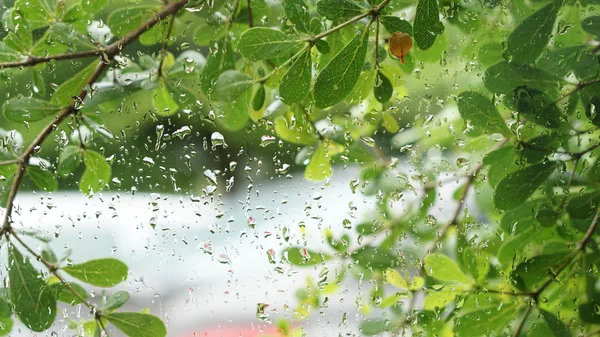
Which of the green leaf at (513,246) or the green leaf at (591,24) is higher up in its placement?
the green leaf at (591,24)

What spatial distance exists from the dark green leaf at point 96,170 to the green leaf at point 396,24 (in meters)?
0.21

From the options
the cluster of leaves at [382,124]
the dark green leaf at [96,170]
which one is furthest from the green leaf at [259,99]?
the dark green leaf at [96,170]

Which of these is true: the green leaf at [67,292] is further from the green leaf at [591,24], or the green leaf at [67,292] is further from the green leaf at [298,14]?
the green leaf at [591,24]

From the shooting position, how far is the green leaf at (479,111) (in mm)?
463

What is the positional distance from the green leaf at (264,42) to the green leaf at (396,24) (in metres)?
0.06

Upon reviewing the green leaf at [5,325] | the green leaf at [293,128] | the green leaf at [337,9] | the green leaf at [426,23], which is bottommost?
the green leaf at [5,325]

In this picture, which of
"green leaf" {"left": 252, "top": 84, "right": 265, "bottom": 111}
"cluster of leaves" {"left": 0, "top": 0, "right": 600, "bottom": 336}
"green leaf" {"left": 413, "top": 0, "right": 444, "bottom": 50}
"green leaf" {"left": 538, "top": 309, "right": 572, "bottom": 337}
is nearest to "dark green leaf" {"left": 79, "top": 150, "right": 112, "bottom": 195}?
"cluster of leaves" {"left": 0, "top": 0, "right": 600, "bottom": 336}

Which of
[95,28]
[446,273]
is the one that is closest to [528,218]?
[446,273]

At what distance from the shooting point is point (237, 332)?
1.51 ft

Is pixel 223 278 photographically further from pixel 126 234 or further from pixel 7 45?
pixel 7 45

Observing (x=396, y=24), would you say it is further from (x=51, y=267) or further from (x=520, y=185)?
(x=51, y=267)

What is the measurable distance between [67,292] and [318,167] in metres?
0.19

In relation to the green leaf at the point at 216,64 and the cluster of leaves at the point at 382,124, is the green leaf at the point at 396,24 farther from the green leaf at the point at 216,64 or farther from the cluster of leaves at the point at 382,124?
the green leaf at the point at 216,64

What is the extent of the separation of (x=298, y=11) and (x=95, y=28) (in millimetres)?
139
